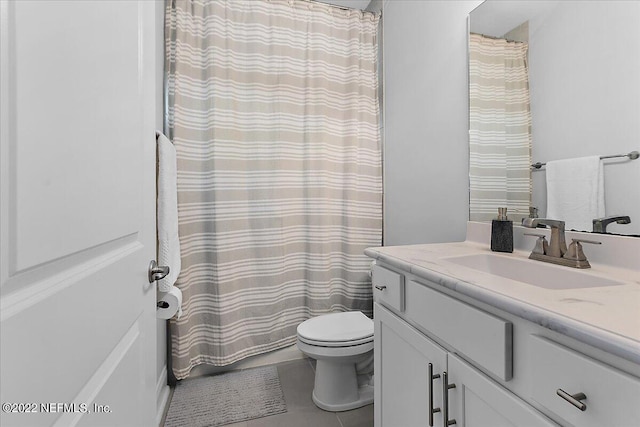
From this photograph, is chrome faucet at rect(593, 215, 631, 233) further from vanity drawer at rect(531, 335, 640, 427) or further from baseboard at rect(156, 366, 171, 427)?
baseboard at rect(156, 366, 171, 427)

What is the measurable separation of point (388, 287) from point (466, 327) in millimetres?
388

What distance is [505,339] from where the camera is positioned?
0.68 m

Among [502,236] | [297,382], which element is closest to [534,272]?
[502,236]

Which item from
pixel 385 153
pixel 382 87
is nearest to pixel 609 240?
pixel 385 153

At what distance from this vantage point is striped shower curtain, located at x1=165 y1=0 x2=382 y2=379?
6.30 feet

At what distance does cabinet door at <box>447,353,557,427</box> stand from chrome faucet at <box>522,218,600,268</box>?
498 millimetres

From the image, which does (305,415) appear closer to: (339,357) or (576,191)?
(339,357)

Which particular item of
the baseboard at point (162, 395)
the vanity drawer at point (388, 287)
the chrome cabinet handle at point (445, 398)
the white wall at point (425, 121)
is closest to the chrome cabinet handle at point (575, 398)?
the chrome cabinet handle at point (445, 398)

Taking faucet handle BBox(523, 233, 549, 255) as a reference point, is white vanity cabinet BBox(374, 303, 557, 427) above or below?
below

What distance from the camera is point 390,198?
228 cm

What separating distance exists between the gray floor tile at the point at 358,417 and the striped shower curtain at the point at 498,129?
1.12 m

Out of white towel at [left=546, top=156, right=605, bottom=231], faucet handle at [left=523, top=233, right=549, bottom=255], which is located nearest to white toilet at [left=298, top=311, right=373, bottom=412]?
faucet handle at [left=523, top=233, right=549, bottom=255]

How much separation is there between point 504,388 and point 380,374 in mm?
640

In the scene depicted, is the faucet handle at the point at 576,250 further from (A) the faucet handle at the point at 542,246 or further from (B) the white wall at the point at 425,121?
(B) the white wall at the point at 425,121
